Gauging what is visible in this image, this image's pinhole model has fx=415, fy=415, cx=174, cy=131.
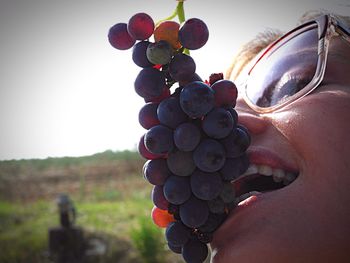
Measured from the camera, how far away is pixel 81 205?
11.4 m

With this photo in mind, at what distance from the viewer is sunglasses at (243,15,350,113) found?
4.02 ft

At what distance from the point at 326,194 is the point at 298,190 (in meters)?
0.07

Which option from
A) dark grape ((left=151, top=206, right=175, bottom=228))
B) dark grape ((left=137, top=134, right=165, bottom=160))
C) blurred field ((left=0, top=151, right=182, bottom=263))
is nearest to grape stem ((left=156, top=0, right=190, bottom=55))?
dark grape ((left=137, top=134, right=165, bottom=160))

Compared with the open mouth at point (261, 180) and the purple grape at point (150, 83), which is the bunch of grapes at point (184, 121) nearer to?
the purple grape at point (150, 83)

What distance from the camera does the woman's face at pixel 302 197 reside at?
104 cm

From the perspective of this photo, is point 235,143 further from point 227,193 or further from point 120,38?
point 120,38

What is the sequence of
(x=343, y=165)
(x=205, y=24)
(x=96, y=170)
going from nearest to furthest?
(x=205, y=24)
(x=343, y=165)
(x=96, y=170)

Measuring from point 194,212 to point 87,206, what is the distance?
35.0 feet

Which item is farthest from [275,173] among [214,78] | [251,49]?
[251,49]

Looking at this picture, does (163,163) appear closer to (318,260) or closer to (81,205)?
(318,260)

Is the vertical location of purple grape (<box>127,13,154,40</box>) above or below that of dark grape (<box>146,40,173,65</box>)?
above

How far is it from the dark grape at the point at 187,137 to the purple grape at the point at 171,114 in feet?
0.05

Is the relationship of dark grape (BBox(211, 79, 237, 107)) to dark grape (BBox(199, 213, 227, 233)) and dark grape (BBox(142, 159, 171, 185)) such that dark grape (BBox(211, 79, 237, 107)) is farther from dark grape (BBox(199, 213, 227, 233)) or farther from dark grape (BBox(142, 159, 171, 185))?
dark grape (BBox(199, 213, 227, 233))

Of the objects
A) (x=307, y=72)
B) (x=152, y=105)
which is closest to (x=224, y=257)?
(x=152, y=105)
